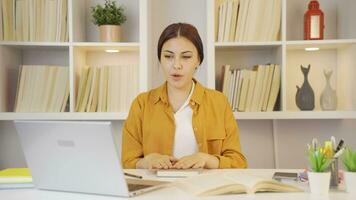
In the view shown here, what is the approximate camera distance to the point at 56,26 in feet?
8.41

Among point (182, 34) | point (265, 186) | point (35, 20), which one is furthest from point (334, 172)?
point (35, 20)

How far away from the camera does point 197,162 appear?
5.29 ft

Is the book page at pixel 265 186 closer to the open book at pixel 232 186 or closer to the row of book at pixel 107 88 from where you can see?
the open book at pixel 232 186

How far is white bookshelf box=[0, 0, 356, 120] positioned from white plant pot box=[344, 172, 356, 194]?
1.30 m

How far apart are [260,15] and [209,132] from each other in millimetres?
937

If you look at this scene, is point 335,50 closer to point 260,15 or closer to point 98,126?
point 260,15

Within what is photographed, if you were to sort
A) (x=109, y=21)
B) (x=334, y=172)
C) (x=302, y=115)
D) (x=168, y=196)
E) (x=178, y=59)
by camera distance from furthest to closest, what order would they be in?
1. (x=109, y=21)
2. (x=302, y=115)
3. (x=178, y=59)
4. (x=334, y=172)
5. (x=168, y=196)

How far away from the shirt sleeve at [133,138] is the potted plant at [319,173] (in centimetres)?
91

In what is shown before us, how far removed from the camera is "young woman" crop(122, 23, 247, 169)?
1.96 meters

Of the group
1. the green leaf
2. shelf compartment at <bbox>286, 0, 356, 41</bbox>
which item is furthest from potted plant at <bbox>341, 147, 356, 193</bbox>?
the green leaf

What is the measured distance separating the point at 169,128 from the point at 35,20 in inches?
46.2

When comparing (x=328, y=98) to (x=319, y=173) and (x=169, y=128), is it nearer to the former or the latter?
(x=169, y=128)

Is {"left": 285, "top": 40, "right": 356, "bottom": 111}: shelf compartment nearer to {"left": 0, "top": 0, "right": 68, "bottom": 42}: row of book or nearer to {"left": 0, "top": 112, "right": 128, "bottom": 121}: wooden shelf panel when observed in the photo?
{"left": 0, "top": 112, "right": 128, "bottom": 121}: wooden shelf panel

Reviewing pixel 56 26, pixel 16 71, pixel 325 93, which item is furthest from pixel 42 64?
pixel 325 93
